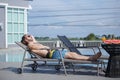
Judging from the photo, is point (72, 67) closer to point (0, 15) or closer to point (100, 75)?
point (100, 75)

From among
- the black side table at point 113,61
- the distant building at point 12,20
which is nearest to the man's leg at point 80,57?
the black side table at point 113,61

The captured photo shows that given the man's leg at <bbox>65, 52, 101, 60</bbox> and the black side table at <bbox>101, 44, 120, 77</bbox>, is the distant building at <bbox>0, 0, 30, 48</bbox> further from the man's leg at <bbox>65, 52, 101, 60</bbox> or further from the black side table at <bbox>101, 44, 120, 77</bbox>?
the black side table at <bbox>101, 44, 120, 77</bbox>

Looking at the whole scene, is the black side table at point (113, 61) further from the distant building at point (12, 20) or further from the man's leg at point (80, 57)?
the distant building at point (12, 20)

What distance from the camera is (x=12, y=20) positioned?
939 inches

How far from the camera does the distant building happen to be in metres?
22.8

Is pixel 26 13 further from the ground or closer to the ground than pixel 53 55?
further from the ground

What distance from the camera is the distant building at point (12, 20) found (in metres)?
22.8

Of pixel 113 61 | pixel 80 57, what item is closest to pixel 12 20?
pixel 80 57

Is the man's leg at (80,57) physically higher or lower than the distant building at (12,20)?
lower

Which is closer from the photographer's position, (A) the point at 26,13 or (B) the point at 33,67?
(B) the point at 33,67

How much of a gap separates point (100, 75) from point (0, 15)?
17.8 meters

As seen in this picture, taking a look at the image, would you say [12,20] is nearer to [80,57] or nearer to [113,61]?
[80,57]

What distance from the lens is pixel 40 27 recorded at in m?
36.3

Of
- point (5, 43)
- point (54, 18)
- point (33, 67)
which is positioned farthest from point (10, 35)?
point (54, 18)
